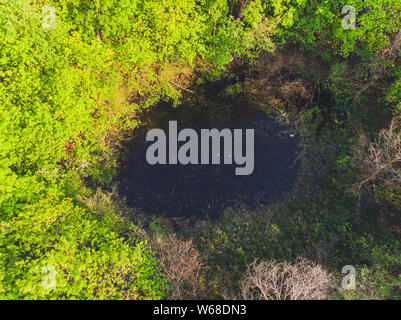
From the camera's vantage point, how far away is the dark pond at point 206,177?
27.0m

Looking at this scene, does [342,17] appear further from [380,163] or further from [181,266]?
[181,266]

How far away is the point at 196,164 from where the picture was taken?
91.8ft

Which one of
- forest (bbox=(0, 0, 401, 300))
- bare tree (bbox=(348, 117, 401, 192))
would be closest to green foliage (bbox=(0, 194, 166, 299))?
forest (bbox=(0, 0, 401, 300))

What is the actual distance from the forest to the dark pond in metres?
0.15

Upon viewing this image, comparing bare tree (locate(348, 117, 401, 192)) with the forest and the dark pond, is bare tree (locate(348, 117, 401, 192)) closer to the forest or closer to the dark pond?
the forest

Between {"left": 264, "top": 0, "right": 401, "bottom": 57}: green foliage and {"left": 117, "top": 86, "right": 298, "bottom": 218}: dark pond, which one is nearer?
{"left": 264, "top": 0, "right": 401, "bottom": 57}: green foliage

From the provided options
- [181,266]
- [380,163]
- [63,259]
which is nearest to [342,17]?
[380,163]

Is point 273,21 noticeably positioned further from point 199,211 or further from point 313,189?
point 199,211

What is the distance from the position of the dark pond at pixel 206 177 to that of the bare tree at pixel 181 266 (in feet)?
11.1

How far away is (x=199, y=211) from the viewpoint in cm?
2678

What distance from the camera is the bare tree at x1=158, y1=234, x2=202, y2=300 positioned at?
21344 millimetres

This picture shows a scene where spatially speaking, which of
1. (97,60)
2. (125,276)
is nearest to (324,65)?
(97,60)

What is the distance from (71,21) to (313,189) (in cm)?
2777

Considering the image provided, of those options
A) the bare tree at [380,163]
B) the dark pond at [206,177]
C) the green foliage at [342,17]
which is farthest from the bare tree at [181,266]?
the green foliage at [342,17]
